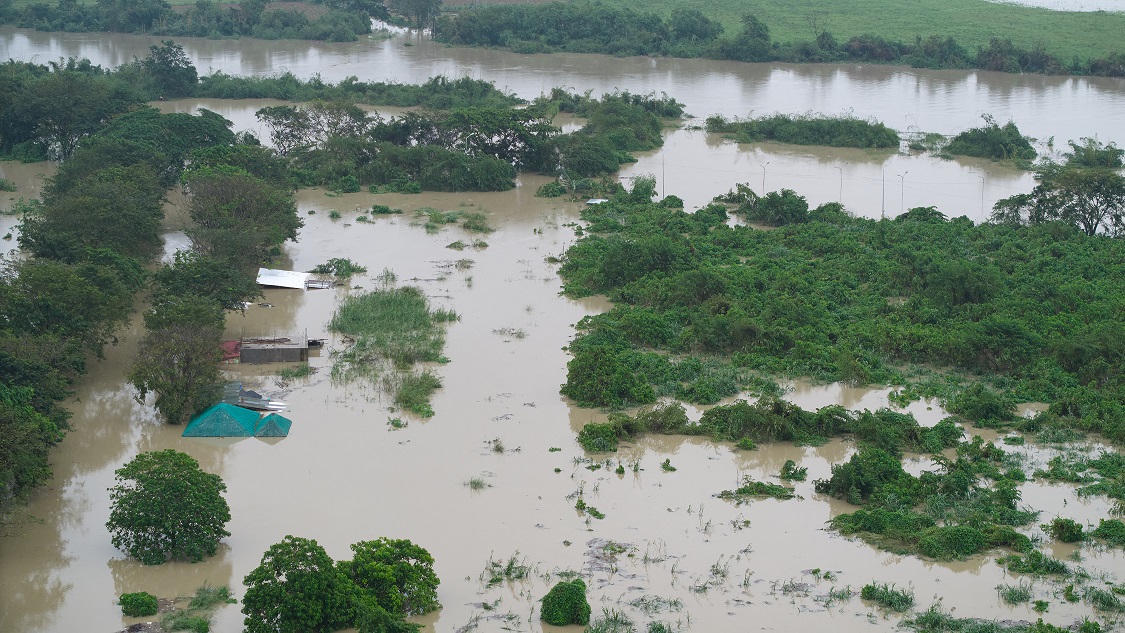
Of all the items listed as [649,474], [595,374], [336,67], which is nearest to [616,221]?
[595,374]

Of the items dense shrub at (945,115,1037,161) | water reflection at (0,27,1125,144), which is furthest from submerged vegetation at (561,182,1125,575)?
water reflection at (0,27,1125,144)

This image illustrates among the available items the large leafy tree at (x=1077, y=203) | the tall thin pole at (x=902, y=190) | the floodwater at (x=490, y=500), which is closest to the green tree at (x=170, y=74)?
the floodwater at (x=490, y=500)

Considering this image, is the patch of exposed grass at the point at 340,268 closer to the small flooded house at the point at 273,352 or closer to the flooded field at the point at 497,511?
the flooded field at the point at 497,511

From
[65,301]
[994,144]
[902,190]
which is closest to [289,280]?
Answer: [65,301]

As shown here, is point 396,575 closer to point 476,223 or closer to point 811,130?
point 476,223

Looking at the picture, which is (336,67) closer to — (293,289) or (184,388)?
(293,289)

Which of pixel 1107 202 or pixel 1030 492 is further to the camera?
pixel 1107 202

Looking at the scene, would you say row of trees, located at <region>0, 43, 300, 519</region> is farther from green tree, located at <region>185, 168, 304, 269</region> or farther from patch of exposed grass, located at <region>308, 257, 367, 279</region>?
patch of exposed grass, located at <region>308, 257, 367, 279</region>
